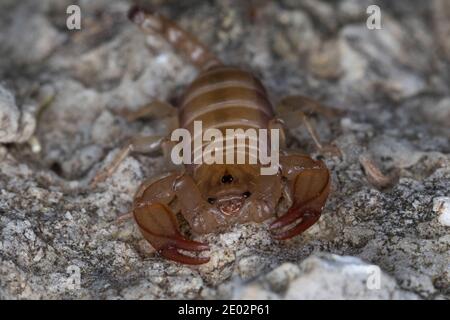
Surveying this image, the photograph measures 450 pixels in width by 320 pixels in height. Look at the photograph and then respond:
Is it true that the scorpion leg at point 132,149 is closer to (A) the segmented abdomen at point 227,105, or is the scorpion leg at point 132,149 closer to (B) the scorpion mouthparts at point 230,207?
(A) the segmented abdomen at point 227,105

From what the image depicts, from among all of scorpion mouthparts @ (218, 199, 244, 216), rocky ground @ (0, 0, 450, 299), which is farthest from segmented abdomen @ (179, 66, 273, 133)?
scorpion mouthparts @ (218, 199, 244, 216)

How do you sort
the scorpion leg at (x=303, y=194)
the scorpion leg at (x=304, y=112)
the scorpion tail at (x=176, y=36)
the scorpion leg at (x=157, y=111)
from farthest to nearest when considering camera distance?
the scorpion tail at (x=176, y=36) → the scorpion leg at (x=157, y=111) → the scorpion leg at (x=304, y=112) → the scorpion leg at (x=303, y=194)

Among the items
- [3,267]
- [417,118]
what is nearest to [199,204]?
[3,267]

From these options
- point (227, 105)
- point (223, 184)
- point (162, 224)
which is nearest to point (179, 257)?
point (162, 224)

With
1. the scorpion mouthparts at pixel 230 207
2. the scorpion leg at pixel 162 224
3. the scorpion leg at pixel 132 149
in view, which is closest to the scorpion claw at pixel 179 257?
the scorpion leg at pixel 162 224

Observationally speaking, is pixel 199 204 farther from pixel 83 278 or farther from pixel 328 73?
pixel 328 73

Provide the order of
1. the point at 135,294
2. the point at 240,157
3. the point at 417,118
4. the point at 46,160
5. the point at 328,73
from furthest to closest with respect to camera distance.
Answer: the point at 328,73 → the point at 417,118 → the point at 46,160 → the point at 240,157 → the point at 135,294

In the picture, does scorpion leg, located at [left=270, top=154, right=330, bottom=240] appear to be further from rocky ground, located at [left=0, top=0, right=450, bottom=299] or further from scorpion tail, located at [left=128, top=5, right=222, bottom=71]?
scorpion tail, located at [left=128, top=5, right=222, bottom=71]
